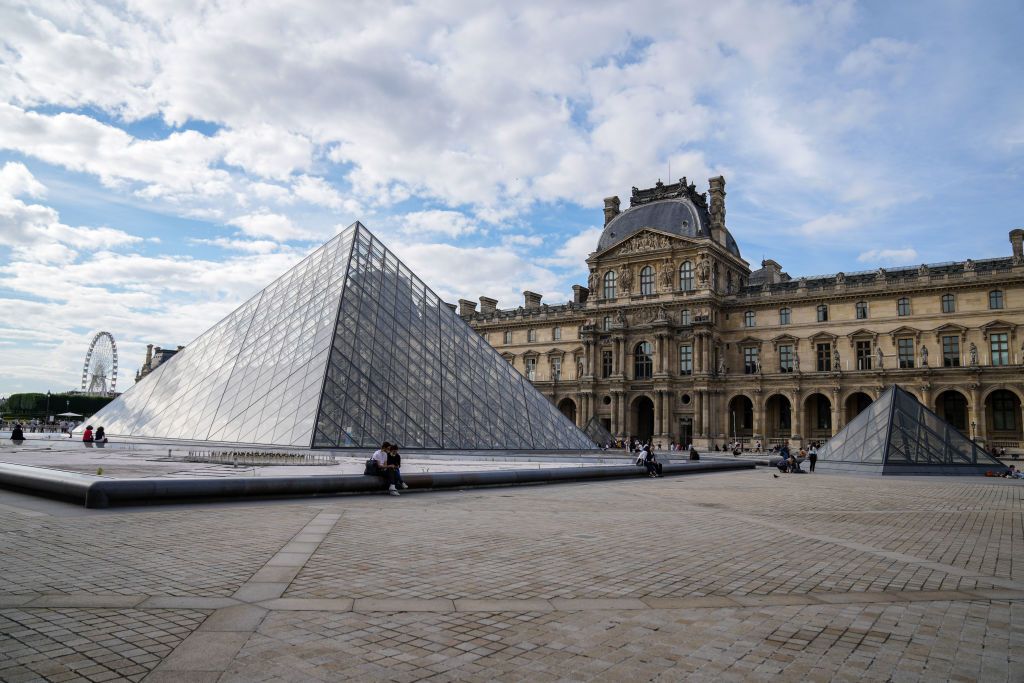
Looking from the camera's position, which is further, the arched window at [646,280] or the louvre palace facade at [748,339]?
the arched window at [646,280]

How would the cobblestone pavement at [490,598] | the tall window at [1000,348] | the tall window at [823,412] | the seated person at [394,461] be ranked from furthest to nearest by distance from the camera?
the tall window at [823,412]
the tall window at [1000,348]
the seated person at [394,461]
the cobblestone pavement at [490,598]

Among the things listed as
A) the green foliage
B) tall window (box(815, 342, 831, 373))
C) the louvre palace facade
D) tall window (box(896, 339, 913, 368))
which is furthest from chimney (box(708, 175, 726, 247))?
the green foliage

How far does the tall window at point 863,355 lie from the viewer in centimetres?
4794

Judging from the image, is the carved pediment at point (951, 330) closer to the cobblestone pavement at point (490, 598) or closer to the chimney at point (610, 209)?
the chimney at point (610, 209)

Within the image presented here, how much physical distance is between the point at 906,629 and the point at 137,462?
57.1ft

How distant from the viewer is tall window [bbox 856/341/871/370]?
47.9 metres

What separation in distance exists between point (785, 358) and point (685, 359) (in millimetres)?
7398

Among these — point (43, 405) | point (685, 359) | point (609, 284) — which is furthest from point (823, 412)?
point (43, 405)

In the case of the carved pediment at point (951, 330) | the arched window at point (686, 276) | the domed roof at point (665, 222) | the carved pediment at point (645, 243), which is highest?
the domed roof at point (665, 222)

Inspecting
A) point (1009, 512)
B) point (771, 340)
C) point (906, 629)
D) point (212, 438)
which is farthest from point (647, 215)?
point (906, 629)

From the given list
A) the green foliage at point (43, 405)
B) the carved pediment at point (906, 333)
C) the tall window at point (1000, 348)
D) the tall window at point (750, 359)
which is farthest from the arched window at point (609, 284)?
the green foliage at point (43, 405)

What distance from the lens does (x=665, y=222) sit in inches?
2248

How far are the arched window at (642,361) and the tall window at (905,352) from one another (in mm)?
17577

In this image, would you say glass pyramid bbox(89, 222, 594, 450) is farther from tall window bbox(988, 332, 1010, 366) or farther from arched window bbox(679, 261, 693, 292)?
Answer: tall window bbox(988, 332, 1010, 366)
